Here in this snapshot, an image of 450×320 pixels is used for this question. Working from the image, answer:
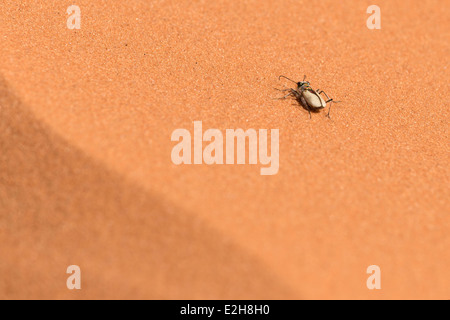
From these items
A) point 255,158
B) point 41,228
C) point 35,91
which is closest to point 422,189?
point 255,158

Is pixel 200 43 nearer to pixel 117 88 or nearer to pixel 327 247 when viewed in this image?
pixel 117 88

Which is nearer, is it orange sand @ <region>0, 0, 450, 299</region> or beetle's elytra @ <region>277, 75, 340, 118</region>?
orange sand @ <region>0, 0, 450, 299</region>

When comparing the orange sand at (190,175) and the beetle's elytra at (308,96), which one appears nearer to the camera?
the orange sand at (190,175)

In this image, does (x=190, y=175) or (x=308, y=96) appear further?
(x=308, y=96)

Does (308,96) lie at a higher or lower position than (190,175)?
higher
